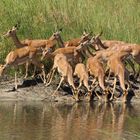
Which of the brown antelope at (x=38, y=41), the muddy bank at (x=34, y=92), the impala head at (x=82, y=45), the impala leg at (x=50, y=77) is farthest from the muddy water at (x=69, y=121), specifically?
the brown antelope at (x=38, y=41)

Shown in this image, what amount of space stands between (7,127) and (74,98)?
372 centimetres

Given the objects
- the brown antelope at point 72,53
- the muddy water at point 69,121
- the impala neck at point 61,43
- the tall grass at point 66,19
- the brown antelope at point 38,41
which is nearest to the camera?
the muddy water at point 69,121

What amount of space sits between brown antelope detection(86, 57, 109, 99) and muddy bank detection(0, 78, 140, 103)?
57 cm

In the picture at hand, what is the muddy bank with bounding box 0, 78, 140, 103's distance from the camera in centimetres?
1662

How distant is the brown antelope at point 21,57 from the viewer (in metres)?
17.1

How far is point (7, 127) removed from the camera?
13.2 metres

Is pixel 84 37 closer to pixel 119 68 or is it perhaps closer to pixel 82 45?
pixel 82 45

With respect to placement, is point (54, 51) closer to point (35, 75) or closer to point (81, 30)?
point (35, 75)

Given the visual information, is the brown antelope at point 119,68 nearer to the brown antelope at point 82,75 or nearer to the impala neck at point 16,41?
the brown antelope at point 82,75

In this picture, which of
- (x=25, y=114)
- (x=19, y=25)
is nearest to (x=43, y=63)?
(x=19, y=25)

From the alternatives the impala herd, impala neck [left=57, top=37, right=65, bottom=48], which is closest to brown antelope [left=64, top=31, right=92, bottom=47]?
the impala herd

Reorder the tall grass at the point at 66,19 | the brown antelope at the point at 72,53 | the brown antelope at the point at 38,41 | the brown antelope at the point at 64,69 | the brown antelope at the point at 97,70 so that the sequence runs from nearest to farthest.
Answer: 1. the brown antelope at the point at 64,69
2. the brown antelope at the point at 97,70
3. the brown antelope at the point at 72,53
4. the brown antelope at the point at 38,41
5. the tall grass at the point at 66,19

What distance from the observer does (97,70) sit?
16.7 meters

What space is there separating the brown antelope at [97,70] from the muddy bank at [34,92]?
1.86 feet
